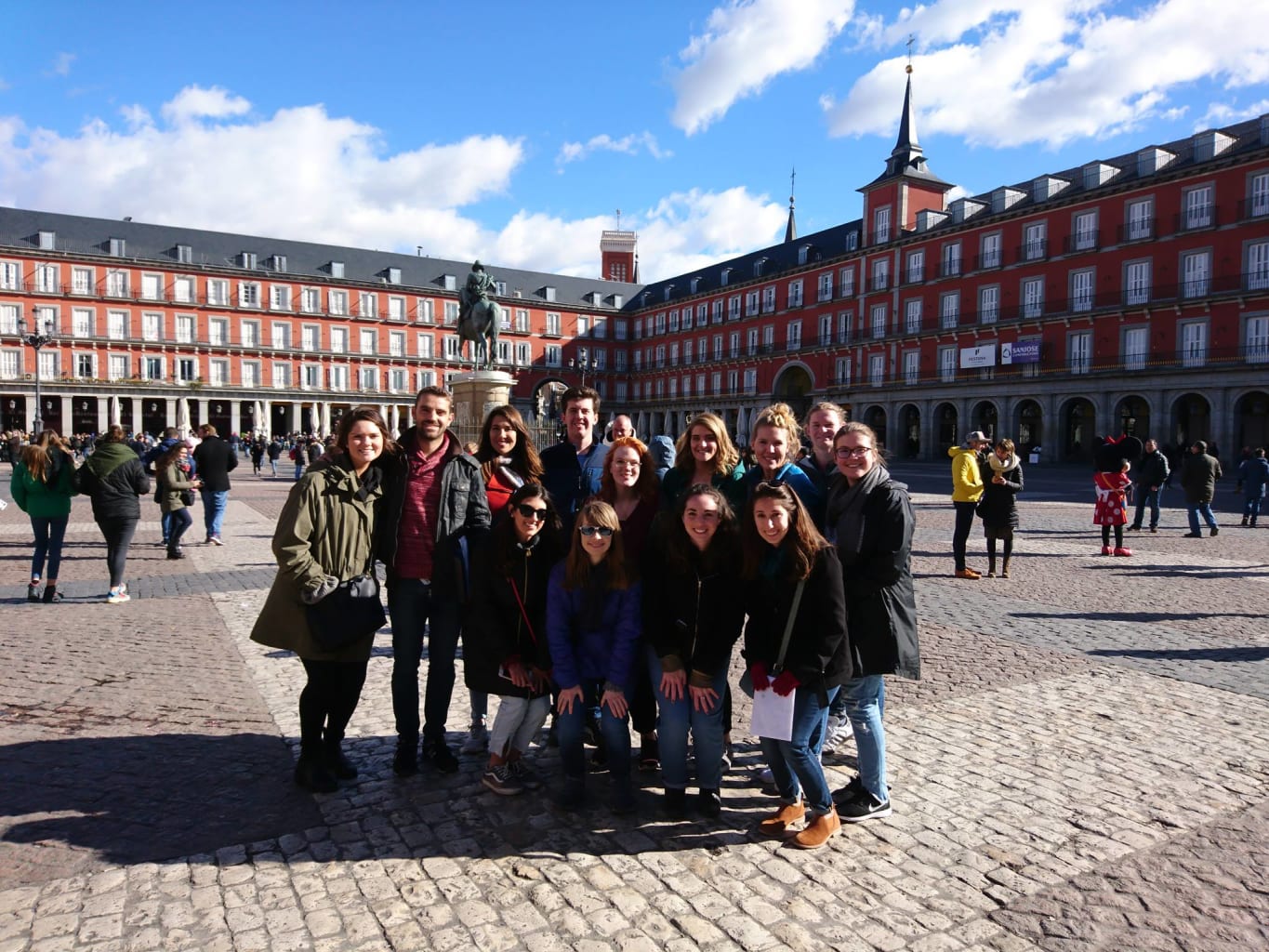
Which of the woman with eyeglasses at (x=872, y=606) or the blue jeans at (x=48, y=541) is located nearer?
the woman with eyeglasses at (x=872, y=606)

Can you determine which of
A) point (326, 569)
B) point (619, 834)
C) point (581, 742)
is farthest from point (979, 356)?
point (326, 569)

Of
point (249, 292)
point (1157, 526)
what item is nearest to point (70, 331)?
point (249, 292)

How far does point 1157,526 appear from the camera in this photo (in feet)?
50.2

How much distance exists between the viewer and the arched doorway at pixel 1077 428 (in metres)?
36.2

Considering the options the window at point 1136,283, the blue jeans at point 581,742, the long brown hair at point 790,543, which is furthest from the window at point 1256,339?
the blue jeans at point 581,742

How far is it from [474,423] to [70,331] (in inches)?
1669

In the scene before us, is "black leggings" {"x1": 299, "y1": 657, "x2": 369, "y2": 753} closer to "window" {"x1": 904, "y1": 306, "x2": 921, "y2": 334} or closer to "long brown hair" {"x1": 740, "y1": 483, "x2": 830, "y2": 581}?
"long brown hair" {"x1": 740, "y1": 483, "x2": 830, "y2": 581}

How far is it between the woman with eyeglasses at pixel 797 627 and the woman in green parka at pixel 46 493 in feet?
23.3

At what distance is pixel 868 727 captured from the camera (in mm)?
3643

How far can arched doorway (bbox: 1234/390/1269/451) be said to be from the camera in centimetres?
3028

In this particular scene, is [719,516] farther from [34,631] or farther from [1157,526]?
[1157,526]

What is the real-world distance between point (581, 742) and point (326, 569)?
56.3 inches

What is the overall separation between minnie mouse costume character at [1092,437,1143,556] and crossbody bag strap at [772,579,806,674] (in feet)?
33.2

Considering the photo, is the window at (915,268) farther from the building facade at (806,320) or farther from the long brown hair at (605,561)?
the long brown hair at (605,561)
